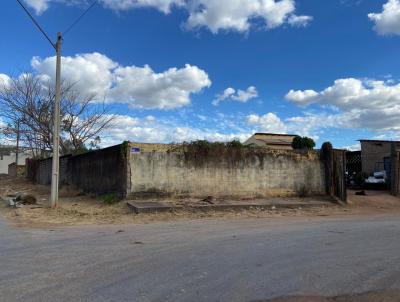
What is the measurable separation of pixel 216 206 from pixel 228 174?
3273 mm

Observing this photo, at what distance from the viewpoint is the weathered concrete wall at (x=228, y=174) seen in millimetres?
19094

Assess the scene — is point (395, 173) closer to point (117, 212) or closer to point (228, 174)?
point (228, 174)

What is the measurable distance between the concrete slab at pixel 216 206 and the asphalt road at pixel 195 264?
4562 millimetres

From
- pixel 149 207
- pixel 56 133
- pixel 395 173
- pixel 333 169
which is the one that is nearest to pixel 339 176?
pixel 333 169

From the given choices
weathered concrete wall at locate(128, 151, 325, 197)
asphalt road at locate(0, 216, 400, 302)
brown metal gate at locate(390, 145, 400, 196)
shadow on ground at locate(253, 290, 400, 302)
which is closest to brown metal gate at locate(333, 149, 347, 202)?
weathered concrete wall at locate(128, 151, 325, 197)

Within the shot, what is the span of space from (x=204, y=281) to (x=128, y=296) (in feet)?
3.93

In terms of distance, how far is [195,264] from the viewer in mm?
7391

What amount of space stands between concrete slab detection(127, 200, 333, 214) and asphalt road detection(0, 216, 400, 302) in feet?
15.0

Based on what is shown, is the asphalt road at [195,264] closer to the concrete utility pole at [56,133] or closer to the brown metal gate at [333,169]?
the concrete utility pole at [56,133]

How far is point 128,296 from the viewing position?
5.55 metres

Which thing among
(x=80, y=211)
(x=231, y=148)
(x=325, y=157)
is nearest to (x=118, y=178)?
(x=80, y=211)

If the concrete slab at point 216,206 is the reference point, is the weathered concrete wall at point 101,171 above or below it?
above

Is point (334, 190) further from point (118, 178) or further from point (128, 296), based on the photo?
point (128, 296)

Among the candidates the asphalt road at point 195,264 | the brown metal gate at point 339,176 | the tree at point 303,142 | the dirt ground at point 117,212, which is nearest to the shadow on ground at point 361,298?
the asphalt road at point 195,264
